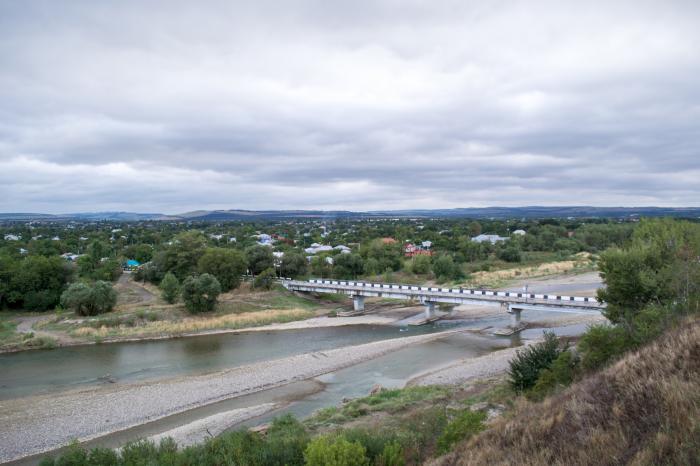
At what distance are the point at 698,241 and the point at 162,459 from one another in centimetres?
4318

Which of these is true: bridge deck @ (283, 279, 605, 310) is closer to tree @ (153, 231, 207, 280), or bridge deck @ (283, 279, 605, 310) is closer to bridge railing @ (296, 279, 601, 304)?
bridge railing @ (296, 279, 601, 304)

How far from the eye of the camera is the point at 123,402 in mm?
23672

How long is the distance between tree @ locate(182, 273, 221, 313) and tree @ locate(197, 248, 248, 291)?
6744mm

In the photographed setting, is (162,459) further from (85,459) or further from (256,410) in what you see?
(256,410)

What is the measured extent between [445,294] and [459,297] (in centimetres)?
147

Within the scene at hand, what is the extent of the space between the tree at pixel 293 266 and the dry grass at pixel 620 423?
52.1m

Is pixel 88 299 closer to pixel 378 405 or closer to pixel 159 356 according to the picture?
pixel 159 356

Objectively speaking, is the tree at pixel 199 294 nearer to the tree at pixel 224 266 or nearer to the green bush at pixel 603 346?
the tree at pixel 224 266

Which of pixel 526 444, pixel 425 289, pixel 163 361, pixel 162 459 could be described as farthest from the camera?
pixel 425 289

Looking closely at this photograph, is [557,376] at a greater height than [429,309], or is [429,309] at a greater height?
[557,376]

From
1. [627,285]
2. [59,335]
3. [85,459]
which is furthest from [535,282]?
[85,459]

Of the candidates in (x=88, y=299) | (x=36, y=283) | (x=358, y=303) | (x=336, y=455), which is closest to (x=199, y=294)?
(x=88, y=299)

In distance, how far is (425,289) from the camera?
4491 centimetres

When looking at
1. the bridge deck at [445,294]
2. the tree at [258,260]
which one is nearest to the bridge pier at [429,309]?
the bridge deck at [445,294]
